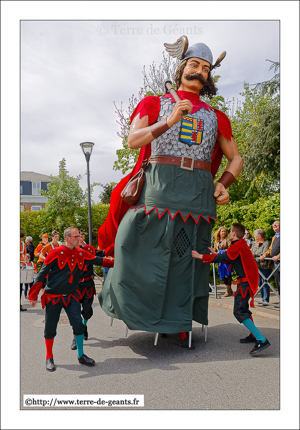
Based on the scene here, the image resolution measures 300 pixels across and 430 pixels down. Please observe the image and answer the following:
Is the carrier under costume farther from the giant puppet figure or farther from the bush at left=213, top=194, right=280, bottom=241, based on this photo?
the bush at left=213, top=194, right=280, bottom=241

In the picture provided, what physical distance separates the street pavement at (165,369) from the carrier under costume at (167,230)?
408mm

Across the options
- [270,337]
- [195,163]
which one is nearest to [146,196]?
[195,163]

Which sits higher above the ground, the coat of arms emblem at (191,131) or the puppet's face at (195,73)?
the puppet's face at (195,73)

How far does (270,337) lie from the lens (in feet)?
15.6

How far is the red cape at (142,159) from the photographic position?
421 centimetres

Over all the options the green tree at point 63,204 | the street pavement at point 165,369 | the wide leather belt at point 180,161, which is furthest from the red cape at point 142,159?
the green tree at point 63,204

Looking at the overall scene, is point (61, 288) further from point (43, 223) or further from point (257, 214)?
point (43, 223)

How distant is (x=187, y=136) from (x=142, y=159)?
23.8 inches

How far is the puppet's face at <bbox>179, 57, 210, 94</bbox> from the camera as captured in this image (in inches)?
166

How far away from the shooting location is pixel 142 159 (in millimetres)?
4414

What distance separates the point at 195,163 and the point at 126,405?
248 centimetres

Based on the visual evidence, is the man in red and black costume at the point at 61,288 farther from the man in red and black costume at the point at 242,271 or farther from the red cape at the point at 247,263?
the red cape at the point at 247,263

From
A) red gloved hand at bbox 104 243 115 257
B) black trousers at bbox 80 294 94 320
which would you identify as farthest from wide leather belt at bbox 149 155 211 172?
black trousers at bbox 80 294 94 320

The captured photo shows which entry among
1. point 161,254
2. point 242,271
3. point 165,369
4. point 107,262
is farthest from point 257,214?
point 165,369
